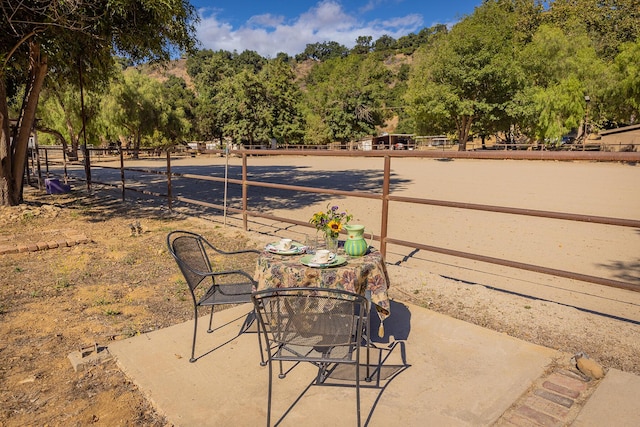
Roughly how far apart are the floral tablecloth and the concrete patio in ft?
1.67

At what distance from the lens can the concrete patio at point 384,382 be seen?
2324 millimetres

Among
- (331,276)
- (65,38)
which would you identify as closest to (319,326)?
(331,276)

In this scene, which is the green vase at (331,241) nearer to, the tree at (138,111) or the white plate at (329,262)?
the white plate at (329,262)

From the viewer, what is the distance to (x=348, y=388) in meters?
2.59

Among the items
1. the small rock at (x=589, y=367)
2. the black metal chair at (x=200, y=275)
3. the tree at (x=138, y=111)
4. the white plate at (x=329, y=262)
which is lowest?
the small rock at (x=589, y=367)

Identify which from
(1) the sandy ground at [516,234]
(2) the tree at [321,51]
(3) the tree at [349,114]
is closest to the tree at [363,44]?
(2) the tree at [321,51]

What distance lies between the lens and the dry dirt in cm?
252

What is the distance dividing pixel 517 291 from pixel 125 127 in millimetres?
35418

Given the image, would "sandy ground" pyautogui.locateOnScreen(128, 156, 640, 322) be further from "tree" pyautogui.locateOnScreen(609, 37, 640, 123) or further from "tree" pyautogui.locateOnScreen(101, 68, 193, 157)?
"tree" pyautogui.locateOnScreen(101, 68, 193, 157)

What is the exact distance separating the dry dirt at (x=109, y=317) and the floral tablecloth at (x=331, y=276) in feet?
3.39

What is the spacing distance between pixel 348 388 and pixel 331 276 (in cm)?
68

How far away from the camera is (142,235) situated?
6.81 m

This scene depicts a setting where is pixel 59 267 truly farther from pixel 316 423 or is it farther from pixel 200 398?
pixel 316 423

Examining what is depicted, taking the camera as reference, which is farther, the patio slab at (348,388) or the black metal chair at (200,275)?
the black metal chair at (200,275)
